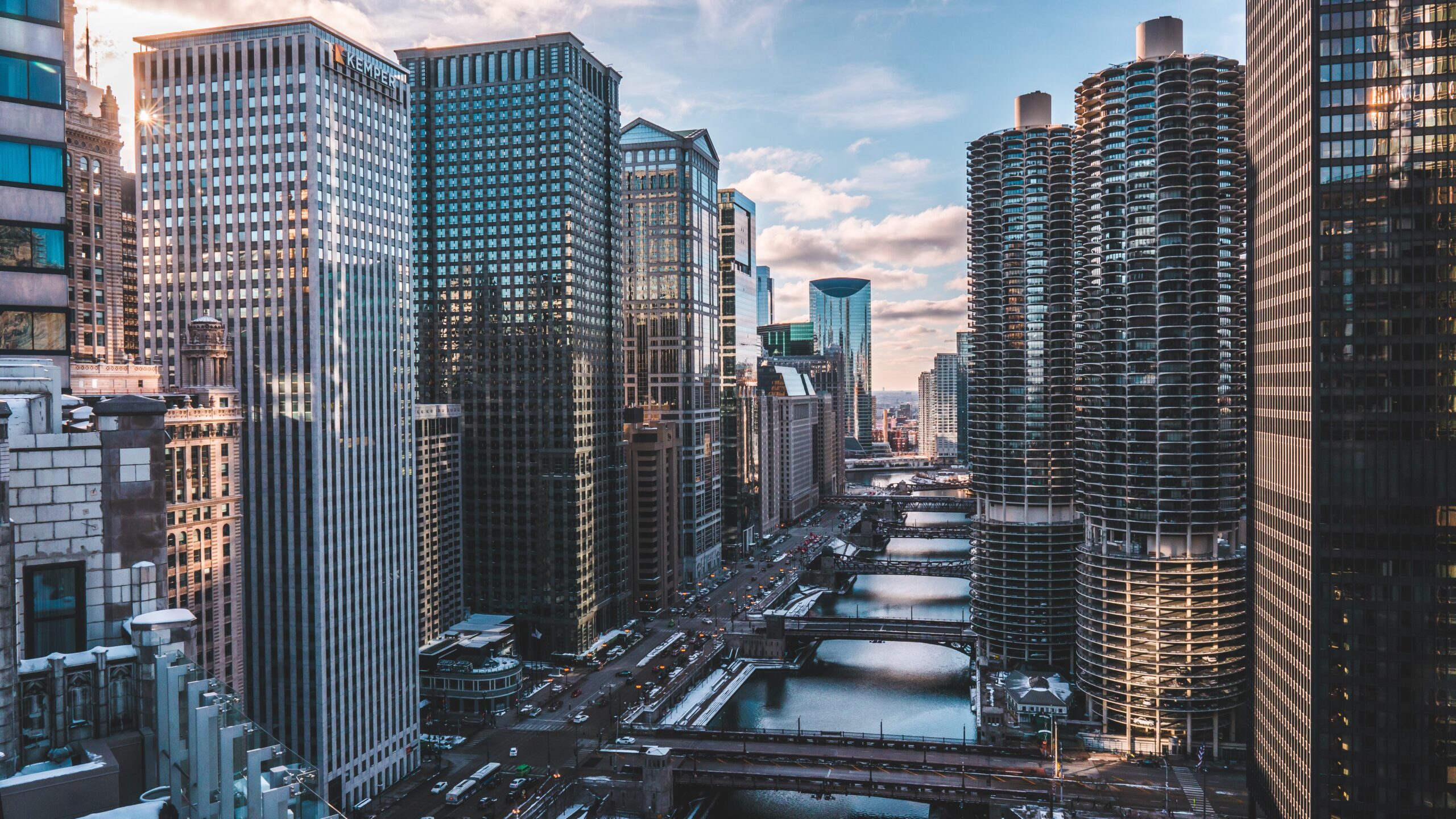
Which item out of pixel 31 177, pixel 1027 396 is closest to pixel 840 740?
pixel 1027 396

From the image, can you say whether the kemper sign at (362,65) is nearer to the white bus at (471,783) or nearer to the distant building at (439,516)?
the distant building at (439,516)

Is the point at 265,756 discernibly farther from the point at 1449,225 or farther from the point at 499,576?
the point at 499,576

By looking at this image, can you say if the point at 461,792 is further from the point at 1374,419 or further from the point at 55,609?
the point at 1374,419

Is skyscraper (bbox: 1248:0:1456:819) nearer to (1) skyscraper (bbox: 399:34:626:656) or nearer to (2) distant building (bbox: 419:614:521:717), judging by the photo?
(2) distant building (bbox: 419:614:521:717)

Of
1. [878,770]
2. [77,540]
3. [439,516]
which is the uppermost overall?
[77,540]

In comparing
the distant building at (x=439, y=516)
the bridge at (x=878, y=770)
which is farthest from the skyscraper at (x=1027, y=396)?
the distant building at (x=439, y=516)

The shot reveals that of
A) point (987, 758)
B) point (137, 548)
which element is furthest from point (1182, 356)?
point (137, 548)

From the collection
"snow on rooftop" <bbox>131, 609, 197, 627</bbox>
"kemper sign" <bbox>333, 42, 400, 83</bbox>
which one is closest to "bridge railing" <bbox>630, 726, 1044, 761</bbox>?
"kemper sign" <bbox>333, 42, 400, 83</bbox>
